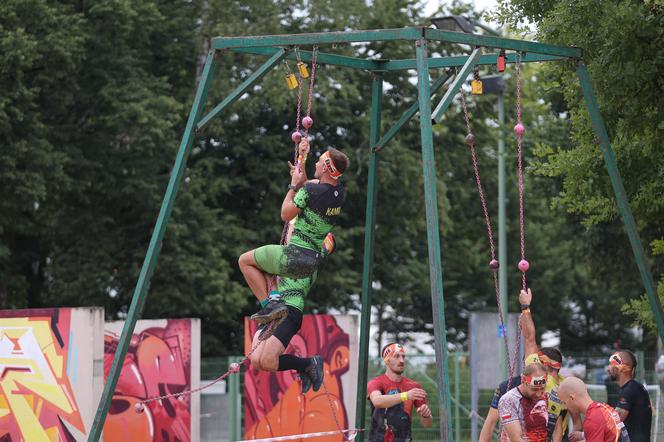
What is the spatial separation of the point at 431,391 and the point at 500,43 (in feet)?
51.9

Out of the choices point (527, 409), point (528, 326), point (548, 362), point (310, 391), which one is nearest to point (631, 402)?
point (548, 362)

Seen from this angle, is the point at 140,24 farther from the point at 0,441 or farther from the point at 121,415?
the point at 0,441

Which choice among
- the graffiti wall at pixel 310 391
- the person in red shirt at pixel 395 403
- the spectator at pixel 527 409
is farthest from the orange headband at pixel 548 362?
the graffiti wall at pixel 310 391

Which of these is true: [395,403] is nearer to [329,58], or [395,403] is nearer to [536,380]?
[536,380]

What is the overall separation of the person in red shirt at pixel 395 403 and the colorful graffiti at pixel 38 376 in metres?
4.63

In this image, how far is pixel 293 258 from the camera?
9578 mm

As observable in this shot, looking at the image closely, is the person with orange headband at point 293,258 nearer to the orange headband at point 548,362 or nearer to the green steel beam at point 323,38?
the green steel beam at point 323,38

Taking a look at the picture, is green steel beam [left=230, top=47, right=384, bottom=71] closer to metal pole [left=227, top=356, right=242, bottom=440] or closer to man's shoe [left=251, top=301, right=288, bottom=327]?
man's shoe [left=251, top=301, right=288, bottom=327]

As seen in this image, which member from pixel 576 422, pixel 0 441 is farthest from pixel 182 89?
pixel 576 422

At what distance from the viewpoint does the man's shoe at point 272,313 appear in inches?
375

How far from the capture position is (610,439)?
862cm

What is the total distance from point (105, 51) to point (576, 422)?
20.6m

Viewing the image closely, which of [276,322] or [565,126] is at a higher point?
[565,126]

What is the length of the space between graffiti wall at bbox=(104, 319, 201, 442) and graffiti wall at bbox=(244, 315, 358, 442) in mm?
1110
